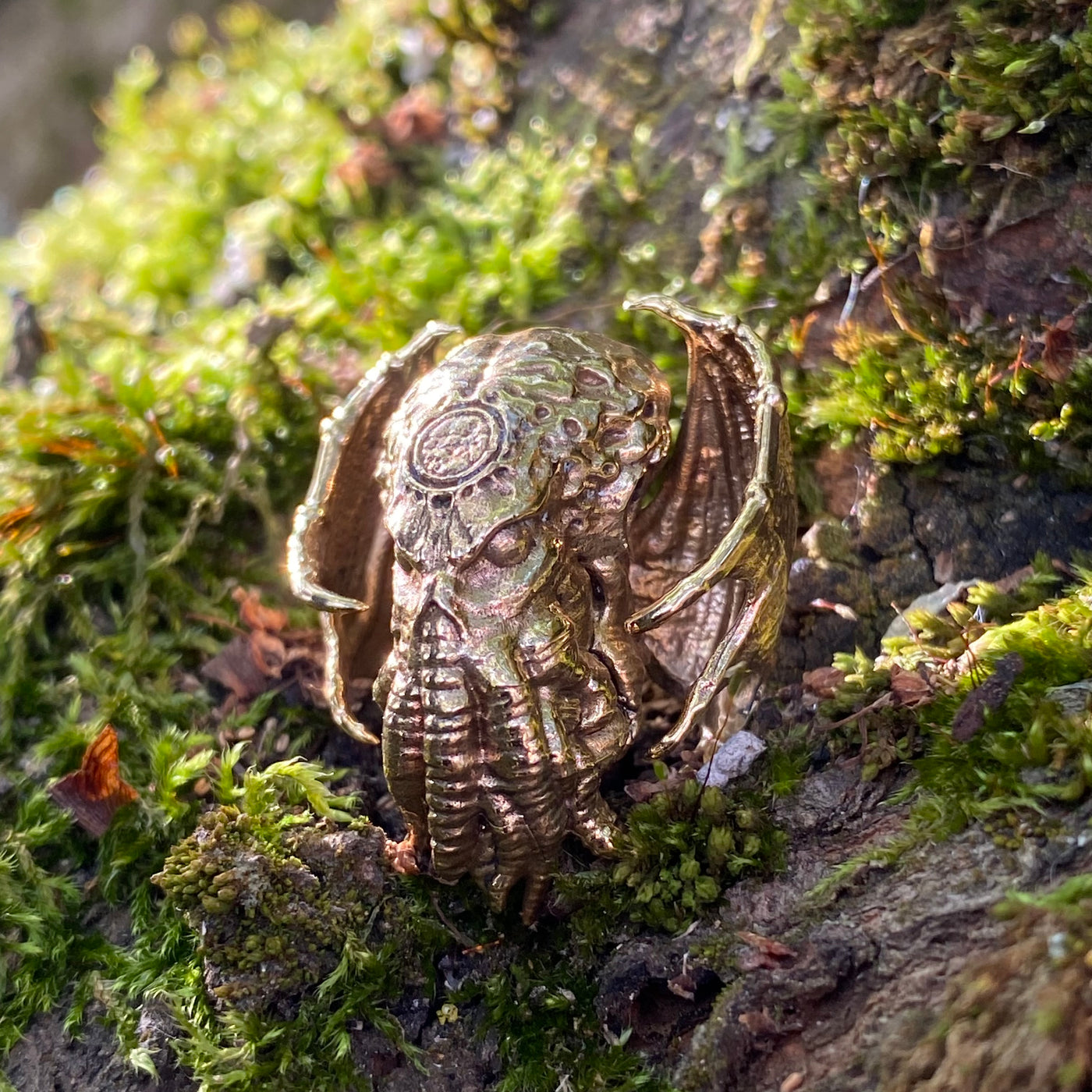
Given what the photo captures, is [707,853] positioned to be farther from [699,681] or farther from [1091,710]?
[1091,710]

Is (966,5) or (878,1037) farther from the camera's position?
(966,5)

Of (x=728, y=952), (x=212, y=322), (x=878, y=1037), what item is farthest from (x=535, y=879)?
(x=212, y=322)

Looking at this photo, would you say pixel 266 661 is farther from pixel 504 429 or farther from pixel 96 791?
pixel 504 429

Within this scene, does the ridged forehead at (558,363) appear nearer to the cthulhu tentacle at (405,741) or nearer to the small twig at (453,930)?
the cthulhu tentacle at (405,741)

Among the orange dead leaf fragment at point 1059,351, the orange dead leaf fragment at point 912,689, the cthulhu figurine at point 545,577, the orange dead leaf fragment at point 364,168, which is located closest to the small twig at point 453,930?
the cthulhu figurine at point 545,577

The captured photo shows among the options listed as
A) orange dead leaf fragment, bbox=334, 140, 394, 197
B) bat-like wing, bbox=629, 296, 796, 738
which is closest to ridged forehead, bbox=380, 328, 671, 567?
bat-like wing, bbox=629, 296, 796, 738
